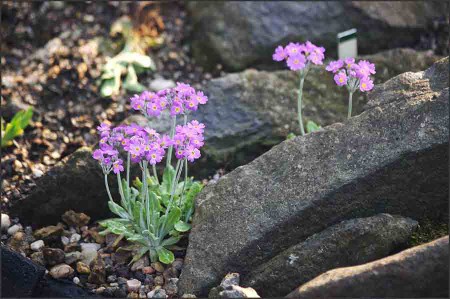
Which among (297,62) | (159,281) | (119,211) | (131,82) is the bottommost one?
(159,281)

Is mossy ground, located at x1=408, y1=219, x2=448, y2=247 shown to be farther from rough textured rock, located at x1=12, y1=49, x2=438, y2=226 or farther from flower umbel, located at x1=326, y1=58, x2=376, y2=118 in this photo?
rough textured rock, located at x1=12, y1=49, x2=438, y2=226

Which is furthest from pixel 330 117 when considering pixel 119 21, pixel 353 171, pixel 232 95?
pixel 119 21

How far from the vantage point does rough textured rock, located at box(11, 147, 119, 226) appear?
419 cm

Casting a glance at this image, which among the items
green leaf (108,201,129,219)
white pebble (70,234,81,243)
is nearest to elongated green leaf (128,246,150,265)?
green leaf (108,201,129,219)

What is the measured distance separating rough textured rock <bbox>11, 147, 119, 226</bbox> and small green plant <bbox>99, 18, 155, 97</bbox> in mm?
1033

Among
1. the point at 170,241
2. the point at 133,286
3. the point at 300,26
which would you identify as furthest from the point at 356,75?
the point at 300,26

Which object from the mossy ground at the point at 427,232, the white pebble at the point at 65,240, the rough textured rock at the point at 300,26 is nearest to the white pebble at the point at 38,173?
the white pebble at the point at 65,240

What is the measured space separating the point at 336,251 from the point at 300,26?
2.66 meters

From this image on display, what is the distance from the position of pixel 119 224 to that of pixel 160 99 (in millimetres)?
765

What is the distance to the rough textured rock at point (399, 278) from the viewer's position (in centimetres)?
300

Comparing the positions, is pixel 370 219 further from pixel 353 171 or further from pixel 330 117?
pixel 330 117

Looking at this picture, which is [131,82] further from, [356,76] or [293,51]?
[356,76]

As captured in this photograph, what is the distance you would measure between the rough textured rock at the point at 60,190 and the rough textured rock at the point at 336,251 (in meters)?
1.38

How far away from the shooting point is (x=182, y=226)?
376cm
